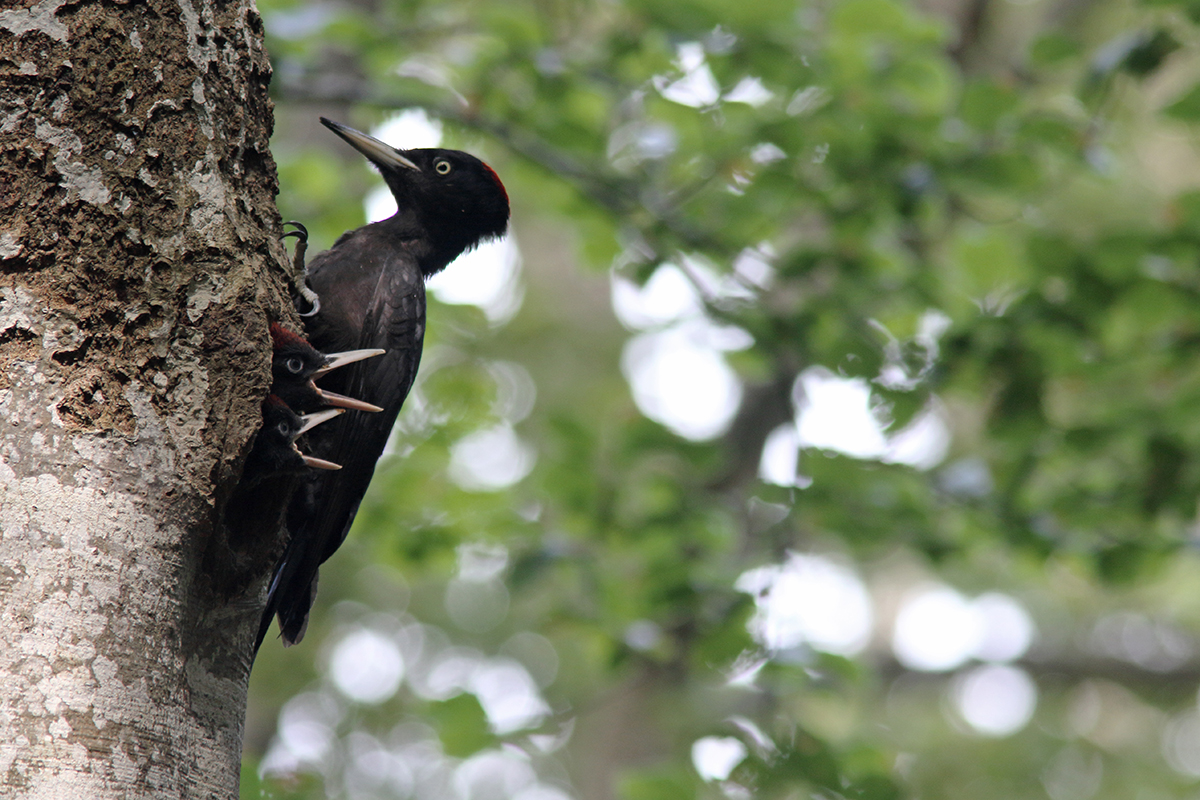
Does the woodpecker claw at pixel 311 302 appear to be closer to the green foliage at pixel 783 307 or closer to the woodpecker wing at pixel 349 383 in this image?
the woodpecker wing at pixel 349 383

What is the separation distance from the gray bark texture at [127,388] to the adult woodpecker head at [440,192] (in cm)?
181

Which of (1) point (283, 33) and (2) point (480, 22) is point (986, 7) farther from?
(1) point (283, 33)

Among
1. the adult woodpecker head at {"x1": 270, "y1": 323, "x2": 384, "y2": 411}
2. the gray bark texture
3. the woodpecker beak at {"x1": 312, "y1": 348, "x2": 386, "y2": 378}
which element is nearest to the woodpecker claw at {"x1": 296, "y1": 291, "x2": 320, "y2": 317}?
the woodpecker beak at {"x1": 312, "y1": 348, "x2": 386, "y2": 378}

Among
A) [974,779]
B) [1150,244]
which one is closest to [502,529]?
[1150,244]

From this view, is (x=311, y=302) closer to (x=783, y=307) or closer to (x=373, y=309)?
(x=373, y=309)

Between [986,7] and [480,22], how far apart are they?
14.8 feet

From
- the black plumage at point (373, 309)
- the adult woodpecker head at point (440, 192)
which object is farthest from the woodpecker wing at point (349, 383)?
the adult woodpecker head at point (440, 192)

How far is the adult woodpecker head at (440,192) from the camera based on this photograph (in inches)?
151

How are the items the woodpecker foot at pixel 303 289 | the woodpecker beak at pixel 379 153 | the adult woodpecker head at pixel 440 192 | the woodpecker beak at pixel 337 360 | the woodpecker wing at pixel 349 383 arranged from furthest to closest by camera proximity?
the adult woodpecker head at pixel 440 192, the woodpecker beak at pixel 379 153, the woodpecker foot at pixel 303 289, the woodpecker wing at pixel 349 383, the woodpecker beak at pixel 337 360

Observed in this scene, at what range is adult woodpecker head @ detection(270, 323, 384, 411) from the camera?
210 cm

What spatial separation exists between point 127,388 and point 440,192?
234 cm

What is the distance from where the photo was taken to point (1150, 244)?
3.73 m

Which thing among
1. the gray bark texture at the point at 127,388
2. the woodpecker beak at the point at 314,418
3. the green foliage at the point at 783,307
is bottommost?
the green foliage at the point at 783,307

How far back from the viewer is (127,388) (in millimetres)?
1665
